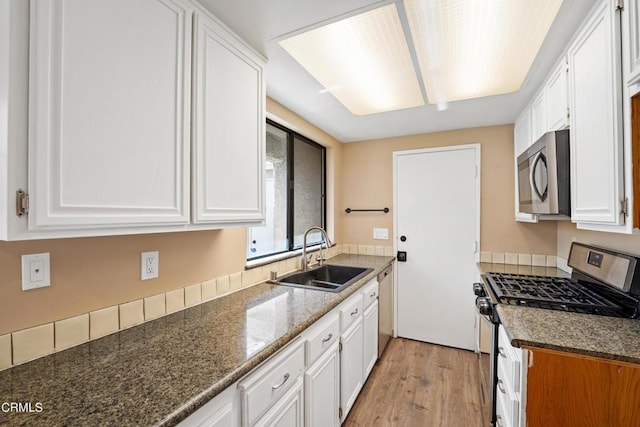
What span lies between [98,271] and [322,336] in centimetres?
105

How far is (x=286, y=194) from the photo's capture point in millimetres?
2580

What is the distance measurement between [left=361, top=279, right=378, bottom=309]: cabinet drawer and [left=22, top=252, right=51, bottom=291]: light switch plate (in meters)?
1.74

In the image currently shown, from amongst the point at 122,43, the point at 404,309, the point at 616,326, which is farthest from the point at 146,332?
the point at 404,309

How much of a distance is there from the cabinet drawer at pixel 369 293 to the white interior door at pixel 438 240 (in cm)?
81

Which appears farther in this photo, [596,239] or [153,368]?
[596,239]

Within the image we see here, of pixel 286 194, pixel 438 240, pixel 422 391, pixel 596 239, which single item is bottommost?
pixel 422 391

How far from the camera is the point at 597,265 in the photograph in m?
1.61

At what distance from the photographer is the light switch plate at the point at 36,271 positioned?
3.01ft

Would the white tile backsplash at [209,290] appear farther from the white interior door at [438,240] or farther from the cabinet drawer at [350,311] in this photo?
the white interior door at [438,240]

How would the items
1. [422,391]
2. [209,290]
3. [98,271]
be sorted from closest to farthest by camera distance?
[98,271] < [209,290] < [422,391]

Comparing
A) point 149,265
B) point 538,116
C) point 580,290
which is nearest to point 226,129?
point 149,265

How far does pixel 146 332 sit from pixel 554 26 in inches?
90.1

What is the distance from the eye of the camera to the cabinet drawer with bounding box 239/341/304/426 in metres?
0.97

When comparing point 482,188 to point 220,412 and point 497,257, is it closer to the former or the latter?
point 497,257
